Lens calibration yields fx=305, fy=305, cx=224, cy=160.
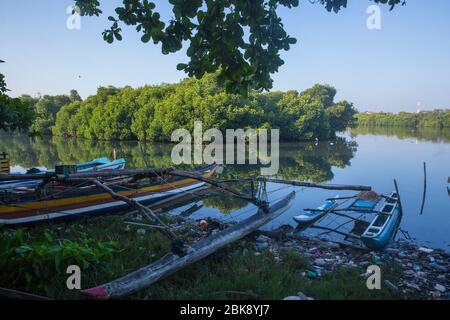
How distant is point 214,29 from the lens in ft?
11.6

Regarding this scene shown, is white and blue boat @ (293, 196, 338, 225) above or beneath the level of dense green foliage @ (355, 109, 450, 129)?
beneath

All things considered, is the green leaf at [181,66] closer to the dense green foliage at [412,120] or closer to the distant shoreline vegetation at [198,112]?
the distant shoreline vegetation at [198,112]

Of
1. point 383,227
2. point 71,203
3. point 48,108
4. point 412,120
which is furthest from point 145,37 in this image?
point 412,120

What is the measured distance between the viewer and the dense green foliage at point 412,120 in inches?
3236

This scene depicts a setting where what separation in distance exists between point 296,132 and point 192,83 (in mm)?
16079

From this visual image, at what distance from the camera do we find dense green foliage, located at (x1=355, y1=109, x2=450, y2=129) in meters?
82.2

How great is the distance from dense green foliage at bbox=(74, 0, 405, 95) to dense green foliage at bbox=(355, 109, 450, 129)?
3346 inches

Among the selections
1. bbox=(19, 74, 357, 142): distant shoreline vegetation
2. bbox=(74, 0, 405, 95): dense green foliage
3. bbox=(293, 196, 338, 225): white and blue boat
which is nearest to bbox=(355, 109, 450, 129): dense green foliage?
bbox=(19, 74, 357, 142): distant shoreline vegetation

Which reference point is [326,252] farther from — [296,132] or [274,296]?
[296,132]

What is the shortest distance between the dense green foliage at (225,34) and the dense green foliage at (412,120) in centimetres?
8498

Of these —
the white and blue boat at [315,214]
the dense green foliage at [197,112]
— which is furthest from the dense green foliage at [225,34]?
the dense green foliage at [197,112]

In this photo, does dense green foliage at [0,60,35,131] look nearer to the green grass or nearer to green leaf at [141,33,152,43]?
the green grass
